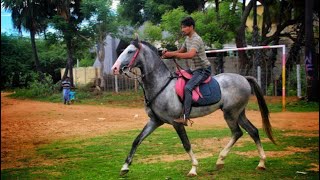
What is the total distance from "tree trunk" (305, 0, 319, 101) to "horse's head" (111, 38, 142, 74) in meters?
8.42

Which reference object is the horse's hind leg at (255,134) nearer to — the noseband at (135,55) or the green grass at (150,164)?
the green grass at (150,164)

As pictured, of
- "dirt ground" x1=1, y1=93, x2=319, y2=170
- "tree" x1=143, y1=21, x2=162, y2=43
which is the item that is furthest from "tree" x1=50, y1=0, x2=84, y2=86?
"dirt ground" x1=1, y1=93, x2=319, y2=170

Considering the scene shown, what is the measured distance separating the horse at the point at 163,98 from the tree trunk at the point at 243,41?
1373 cm

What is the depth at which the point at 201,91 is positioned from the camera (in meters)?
5.70

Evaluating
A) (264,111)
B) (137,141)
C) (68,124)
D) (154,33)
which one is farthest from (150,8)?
(137,141)

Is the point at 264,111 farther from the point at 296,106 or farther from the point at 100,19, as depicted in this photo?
the point at 100,19

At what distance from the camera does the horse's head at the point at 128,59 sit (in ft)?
17.5

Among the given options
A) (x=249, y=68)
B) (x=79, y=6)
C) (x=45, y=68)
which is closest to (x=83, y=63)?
(x=45, y=68)

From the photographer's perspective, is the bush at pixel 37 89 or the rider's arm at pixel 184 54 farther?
the bush at pixel 37 89

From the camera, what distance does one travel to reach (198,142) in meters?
8.25

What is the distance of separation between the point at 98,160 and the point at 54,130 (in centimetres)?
475

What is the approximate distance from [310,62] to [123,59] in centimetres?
1040

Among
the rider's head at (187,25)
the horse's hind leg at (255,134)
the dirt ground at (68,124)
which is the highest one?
the rider's head at (187,25)

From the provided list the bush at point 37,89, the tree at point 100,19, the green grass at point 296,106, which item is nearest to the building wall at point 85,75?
the tree at point 100,19
